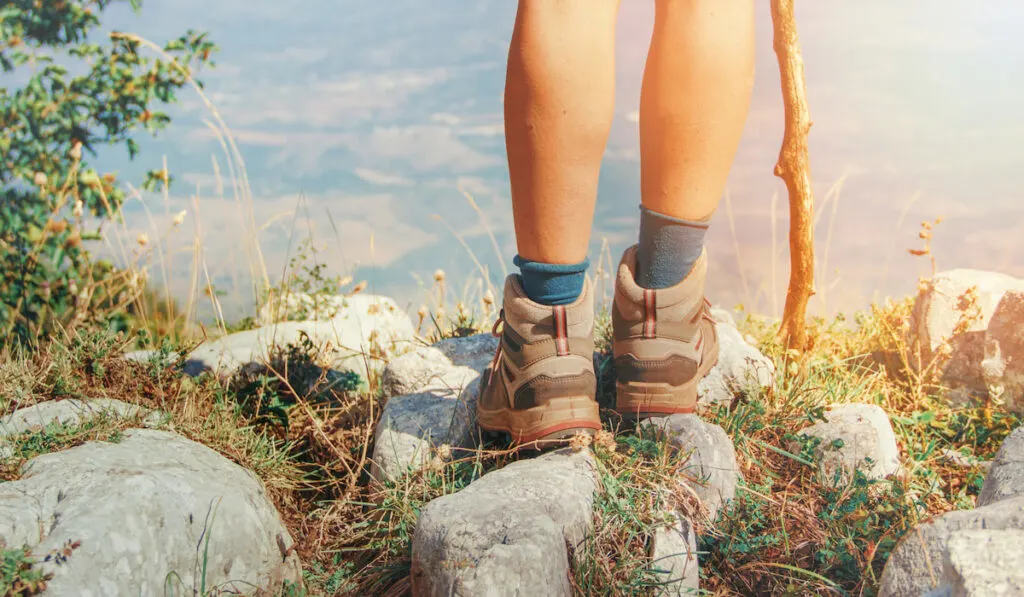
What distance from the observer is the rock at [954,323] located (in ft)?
13.1

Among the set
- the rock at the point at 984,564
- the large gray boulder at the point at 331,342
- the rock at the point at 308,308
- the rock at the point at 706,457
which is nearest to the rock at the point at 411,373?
the large gray boulder at the point at 331,342

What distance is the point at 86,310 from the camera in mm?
4355

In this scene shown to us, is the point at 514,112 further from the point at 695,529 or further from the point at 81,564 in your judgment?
the point at 81,564

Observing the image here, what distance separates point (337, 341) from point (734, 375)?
5.15ft

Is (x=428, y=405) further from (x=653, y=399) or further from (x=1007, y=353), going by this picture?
(x=1007, y=353)

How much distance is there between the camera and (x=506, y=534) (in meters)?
1.89

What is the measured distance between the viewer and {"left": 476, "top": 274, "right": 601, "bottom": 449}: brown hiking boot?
245 cm

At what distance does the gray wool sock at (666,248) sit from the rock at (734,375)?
731 millimetres

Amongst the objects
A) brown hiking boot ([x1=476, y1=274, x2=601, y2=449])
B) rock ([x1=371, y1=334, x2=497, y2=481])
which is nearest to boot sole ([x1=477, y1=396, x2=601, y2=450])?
brown hiking boot ([x1=476, y1=274, x2=601, y2=449])

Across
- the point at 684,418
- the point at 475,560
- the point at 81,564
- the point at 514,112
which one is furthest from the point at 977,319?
the point at 81,564

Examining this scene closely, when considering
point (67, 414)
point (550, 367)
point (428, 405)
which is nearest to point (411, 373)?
point (428, 405)

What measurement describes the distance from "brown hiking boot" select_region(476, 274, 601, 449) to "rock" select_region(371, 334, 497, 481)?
1.03ft

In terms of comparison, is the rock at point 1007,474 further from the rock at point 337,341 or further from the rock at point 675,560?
the rock at point 337,341

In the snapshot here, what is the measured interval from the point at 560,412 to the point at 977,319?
262 centimetres
